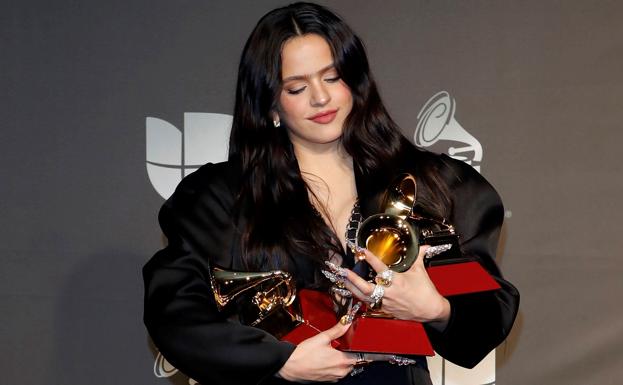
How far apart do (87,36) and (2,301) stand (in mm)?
963

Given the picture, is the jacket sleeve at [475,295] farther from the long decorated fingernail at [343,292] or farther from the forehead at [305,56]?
the forehead at [305,56]

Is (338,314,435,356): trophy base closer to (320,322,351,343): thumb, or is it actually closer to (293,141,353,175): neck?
(320,322,351,343): thumb

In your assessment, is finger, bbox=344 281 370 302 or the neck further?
the neck

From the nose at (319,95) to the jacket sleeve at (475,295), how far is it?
340 millimetres

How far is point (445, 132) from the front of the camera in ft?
9.48

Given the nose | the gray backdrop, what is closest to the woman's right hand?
the nose

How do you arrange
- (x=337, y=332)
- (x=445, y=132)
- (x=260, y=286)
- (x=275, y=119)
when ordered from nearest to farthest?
1. (x=337, y=332)
2. (x=260, y=286)
3. (x=275, y=119)
4. (x=445, y=132)

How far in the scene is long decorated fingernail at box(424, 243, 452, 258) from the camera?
1745 millimetres

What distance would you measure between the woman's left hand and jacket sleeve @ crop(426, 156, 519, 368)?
0.34ft

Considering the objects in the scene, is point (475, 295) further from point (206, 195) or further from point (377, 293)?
point (206, 195)

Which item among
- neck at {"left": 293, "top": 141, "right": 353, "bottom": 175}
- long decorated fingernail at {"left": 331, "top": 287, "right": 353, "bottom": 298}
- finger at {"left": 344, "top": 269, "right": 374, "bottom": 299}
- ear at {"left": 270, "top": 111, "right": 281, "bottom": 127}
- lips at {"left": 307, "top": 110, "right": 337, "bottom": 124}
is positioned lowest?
long decorated fingernail at {"left": 331, "top": 287, "right": 353, "bottom": 298}

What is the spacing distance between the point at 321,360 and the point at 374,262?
0.25m

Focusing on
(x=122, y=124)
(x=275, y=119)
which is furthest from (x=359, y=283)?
(x=122, y=124)

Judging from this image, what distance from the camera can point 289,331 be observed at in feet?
6.10
